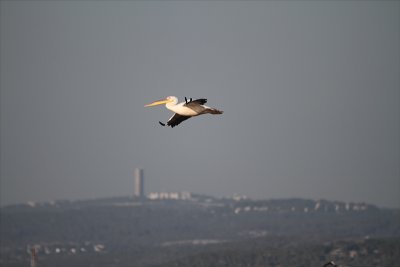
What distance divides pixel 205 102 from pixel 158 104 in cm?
152

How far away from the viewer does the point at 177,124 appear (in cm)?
3309

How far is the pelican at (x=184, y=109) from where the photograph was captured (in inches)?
1247

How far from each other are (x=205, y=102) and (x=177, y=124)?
5.72 feet

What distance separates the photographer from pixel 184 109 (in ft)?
105

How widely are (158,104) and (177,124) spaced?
1.12m

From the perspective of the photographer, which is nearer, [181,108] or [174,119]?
[181,108]

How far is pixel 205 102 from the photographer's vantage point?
31703 millimetres

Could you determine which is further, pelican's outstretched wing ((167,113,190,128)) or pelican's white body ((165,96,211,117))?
pelican's outstretched wing ((167,113,190,128))

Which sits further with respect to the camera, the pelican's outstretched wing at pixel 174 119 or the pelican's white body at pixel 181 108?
the pelican's outstretched wing at pixel 174 119

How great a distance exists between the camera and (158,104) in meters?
32.3

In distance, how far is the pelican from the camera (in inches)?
1247
